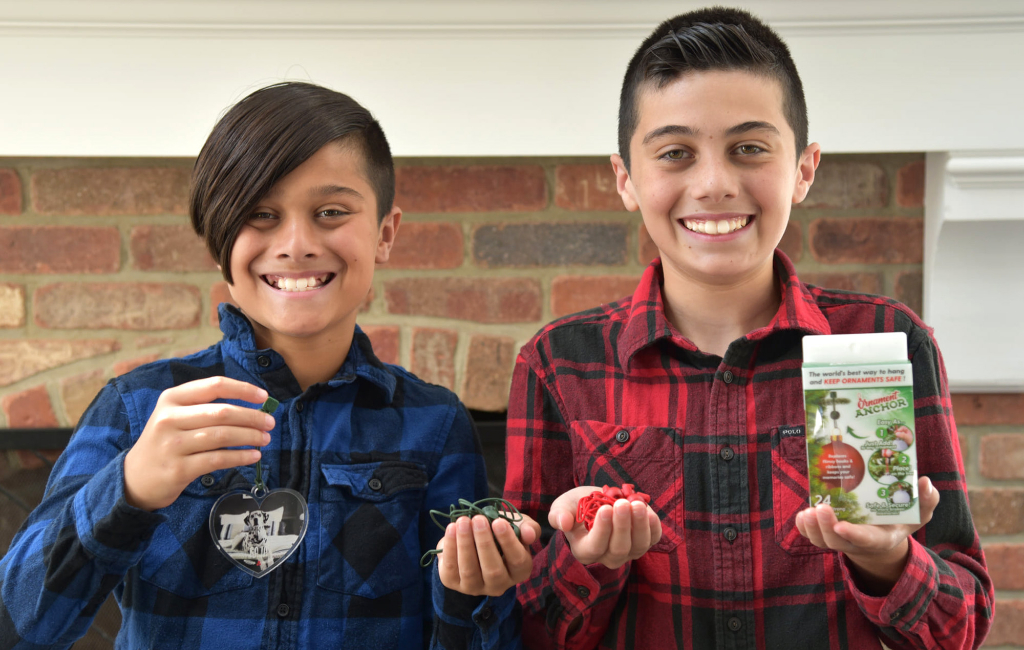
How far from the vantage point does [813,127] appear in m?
1.39

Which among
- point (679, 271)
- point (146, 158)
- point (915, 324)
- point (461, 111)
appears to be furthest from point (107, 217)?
point (915, 324)

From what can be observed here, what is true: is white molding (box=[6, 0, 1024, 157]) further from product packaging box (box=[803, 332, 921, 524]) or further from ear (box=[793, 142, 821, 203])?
product packaging box (box=[803, 332, 921, 524])

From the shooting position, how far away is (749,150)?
0.96 meters

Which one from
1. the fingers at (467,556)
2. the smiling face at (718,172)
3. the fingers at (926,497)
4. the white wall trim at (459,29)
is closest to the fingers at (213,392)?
the fingers at (467,556)

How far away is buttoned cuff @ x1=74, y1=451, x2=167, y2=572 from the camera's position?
0.82 meters

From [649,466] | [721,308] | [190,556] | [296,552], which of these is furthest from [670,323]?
[190,556]

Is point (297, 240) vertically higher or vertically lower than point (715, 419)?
higher

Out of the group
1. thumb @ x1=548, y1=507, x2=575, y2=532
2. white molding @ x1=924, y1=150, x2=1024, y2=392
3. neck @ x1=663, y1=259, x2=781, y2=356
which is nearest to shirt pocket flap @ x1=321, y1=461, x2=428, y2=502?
thumb @ x1=548, y1=507, x2=575, y2=532

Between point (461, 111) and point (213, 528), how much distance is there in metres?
0.78

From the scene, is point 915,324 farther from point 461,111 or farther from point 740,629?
point 461,111

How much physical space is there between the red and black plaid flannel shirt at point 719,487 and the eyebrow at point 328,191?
33 centimetres

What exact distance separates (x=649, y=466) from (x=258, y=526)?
1.46ft

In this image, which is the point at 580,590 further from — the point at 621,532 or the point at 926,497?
the point at 926,497

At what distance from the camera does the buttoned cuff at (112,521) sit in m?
0.82
